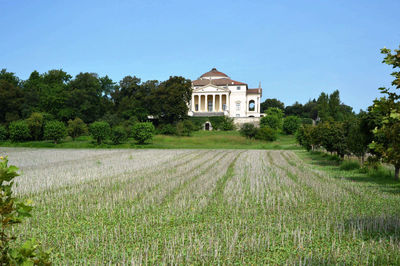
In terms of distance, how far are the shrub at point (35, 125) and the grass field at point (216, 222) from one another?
5042 cm

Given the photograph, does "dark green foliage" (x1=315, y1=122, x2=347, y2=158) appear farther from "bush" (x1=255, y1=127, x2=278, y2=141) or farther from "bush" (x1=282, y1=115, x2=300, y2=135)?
"bush" (x1=282, y1=115, x2=300, y2=135)

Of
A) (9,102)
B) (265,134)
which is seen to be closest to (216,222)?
(265,134)

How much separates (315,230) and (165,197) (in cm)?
604

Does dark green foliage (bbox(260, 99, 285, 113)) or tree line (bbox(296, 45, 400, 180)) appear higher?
dark green foliage (bbox(260, 99, 285, 113))

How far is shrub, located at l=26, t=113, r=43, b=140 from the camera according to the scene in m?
59.6

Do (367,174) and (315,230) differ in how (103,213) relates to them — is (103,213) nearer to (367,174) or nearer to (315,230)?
(315,230)

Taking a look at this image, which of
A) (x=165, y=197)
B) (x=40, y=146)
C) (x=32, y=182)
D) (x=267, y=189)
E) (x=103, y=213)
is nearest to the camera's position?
(x=103, y=213)

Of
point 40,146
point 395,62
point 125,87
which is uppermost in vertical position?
point 125,87

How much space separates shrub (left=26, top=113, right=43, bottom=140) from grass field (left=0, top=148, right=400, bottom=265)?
5042 cm

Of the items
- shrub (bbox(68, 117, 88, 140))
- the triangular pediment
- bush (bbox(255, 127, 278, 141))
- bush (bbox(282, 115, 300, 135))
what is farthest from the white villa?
shrub (bbox(68, 117, 88, 140))

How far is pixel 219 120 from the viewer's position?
8325 centimetres

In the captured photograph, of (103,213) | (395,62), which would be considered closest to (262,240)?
(395,62)

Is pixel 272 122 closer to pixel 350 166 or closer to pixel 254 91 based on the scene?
pixel 254 91

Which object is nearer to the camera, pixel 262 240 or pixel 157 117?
pixel 262 240
